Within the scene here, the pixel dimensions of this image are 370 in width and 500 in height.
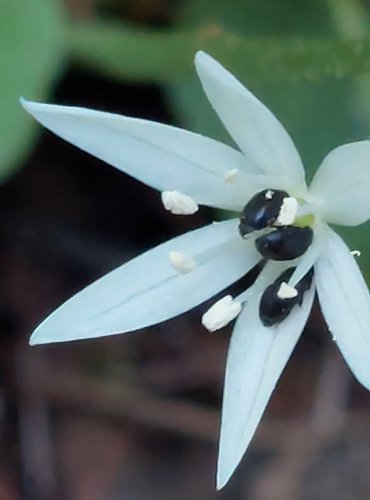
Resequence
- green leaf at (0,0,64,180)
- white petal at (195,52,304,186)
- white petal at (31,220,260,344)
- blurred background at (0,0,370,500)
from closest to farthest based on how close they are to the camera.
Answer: white petal at (195,52,304,186)
white petal at (31,220,260,344)
green leaf at (0,0,64,180)
blurred background at (0,0,370,500)

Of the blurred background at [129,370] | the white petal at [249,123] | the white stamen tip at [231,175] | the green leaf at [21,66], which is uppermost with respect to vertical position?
the green leaf at [21,66]

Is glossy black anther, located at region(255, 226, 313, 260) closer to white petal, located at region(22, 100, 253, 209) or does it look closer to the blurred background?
white petal, located at region(22, 100, 253, 209)

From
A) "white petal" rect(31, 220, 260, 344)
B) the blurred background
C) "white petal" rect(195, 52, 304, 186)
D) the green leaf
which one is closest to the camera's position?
"white petal" rect(195, 52, 304, 186)

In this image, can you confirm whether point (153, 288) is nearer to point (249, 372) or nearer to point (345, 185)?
point (249, 372)

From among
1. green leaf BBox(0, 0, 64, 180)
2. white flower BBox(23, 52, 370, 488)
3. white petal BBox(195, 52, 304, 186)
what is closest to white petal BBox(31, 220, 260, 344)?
white flower BBox(23, 52, 370, 488)

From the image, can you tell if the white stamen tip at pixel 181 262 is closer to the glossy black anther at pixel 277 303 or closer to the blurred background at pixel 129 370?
the glossy black anther at pixel 277 303

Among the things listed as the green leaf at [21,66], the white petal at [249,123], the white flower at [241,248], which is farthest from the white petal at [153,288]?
the green leaf at [21,66]
